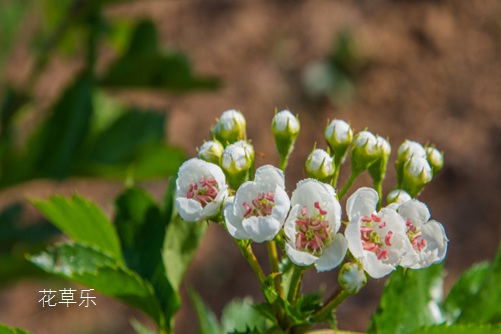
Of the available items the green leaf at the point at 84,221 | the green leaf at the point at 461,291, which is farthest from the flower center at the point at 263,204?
the green leaf at the point at 461,291

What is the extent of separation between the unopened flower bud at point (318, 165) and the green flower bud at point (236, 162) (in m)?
0.09

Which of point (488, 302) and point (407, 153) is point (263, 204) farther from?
point (488, 302)

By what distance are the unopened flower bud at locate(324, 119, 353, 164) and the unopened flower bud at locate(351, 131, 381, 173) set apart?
2cm

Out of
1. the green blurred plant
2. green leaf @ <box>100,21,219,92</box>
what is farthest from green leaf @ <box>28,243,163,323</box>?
green leaf @ <box>100,21,219,92</box>

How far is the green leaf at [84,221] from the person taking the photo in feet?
4.02

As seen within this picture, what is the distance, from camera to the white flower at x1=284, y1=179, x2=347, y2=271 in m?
0.98

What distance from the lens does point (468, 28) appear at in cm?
461

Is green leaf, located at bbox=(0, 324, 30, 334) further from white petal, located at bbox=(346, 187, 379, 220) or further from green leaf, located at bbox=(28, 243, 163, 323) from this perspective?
white petal, located at bbox=(346, 187, 379, 220)

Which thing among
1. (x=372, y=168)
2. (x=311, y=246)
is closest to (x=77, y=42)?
(x=372, y=168)

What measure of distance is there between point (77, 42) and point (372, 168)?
1258 millimetres

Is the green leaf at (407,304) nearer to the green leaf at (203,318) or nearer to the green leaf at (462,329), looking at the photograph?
the green leaf at (462,329)

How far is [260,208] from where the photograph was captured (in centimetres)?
101

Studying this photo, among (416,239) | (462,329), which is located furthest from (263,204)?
(462,329)

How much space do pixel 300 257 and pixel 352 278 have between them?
0.08m
